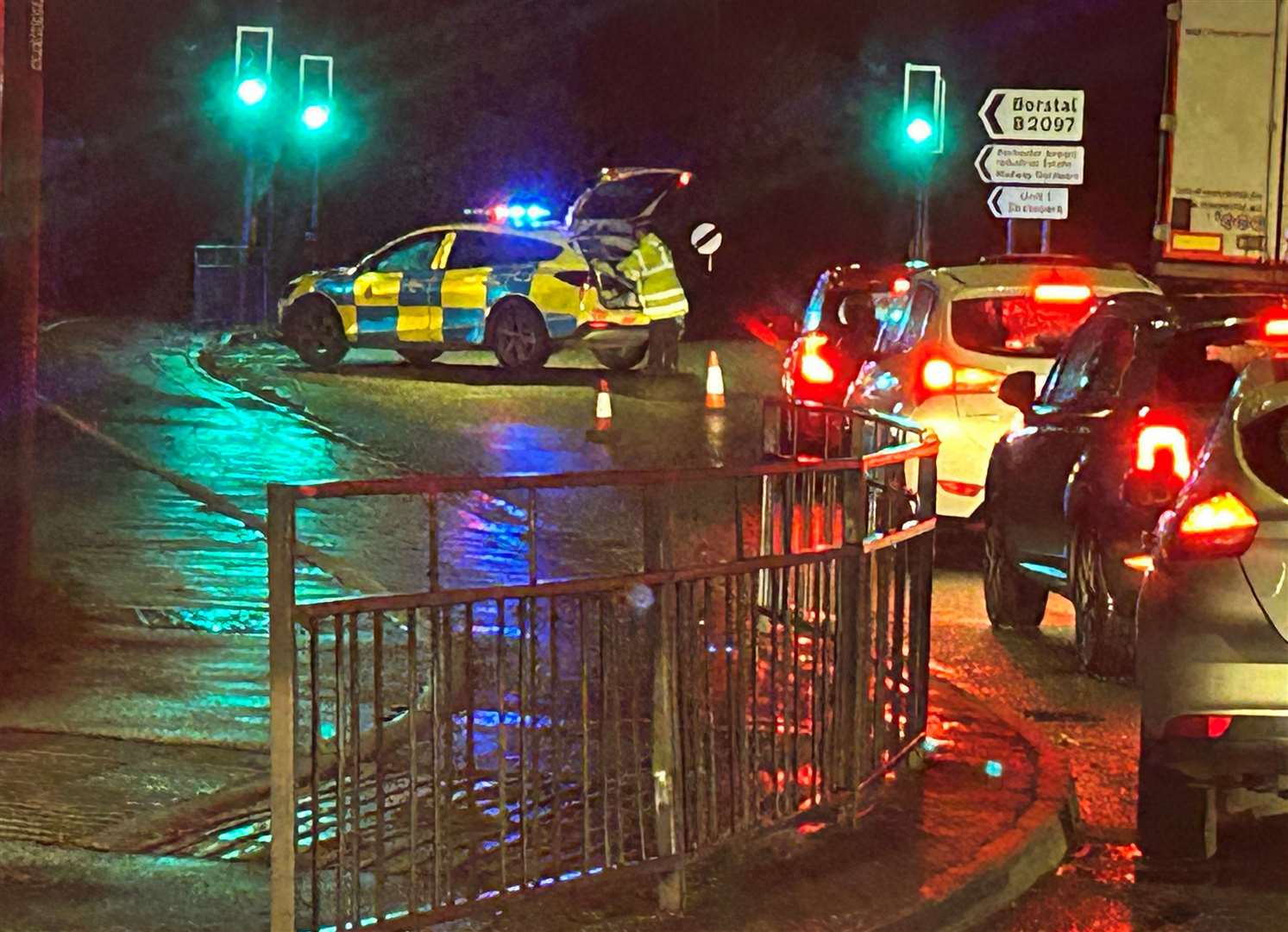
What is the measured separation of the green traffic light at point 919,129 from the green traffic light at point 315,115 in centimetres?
777

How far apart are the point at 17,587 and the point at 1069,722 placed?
4.27 m

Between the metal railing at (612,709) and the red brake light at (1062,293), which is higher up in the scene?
the red brake light at (1062,293)

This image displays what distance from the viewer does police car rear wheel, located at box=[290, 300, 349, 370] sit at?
72.9 ft

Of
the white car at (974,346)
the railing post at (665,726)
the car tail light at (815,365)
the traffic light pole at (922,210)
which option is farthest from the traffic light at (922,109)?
the railing post at (665,726)

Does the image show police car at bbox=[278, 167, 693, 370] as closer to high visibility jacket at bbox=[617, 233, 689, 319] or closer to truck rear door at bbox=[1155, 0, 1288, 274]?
high visibility jacket at bbox=[617, 233, 689, 319]

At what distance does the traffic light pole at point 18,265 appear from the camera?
8234 millimetres

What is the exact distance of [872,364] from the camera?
13.1m

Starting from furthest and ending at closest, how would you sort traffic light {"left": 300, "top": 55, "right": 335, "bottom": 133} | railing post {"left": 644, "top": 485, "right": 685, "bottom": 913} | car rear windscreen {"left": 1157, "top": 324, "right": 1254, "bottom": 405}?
traffic light {"left": 300, "top": 55, "right": 335, "bottom": 133}, car rear windscreen {"left": 1157, "top": 324, "right": 1254, "bottom": 405}, railing post {"left": 644, "top": 485, "right": 685, "bottom": 913}

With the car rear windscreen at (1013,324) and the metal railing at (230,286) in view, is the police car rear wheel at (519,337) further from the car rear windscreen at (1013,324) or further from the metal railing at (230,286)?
the car rear windscreen at (1013,324)

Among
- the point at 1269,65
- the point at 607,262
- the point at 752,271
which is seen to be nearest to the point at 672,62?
the point at 752,271

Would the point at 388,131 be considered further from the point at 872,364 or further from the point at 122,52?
the point at 872,364

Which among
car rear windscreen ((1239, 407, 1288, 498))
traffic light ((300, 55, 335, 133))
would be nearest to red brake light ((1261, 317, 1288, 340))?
car rear windscreen ((1239, 407, 1288, 498))

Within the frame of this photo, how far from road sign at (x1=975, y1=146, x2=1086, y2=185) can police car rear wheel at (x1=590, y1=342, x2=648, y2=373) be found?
13.3 ft

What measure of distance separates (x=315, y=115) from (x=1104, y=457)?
18.4 m
